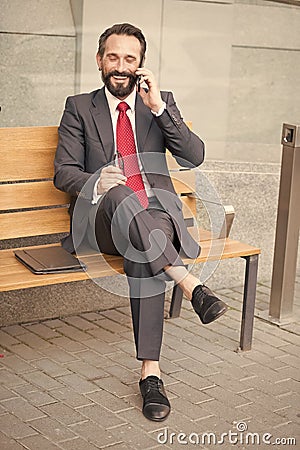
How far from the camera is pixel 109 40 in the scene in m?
4.56

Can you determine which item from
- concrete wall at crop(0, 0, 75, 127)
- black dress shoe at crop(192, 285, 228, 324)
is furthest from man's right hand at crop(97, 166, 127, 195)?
concrete wall at crop(0, 0, 75, 127)

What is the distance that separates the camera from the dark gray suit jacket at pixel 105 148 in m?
4.48

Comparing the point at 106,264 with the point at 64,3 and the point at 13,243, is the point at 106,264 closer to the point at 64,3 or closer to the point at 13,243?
the point at 13,243

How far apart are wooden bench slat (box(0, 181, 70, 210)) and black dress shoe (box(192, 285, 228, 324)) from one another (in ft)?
3.13

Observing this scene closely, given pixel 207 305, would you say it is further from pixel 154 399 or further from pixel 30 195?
pixel 30 195

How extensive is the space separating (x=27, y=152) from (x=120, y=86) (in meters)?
0.56

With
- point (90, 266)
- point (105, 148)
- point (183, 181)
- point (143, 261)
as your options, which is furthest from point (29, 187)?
point (183, 181)

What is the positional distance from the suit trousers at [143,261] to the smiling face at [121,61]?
59 cm

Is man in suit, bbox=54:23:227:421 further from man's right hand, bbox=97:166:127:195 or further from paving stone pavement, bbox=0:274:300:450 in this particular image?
paving stone pavement, bbox=0:274:300:450

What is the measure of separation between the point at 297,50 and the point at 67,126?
2.07 m

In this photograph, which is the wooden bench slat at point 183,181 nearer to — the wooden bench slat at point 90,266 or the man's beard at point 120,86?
the wooden bench slat at point 90,266

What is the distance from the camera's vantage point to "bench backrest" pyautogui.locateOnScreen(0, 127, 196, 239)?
4551 millimetres

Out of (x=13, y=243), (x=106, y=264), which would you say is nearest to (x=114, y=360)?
(x=106, y=264)

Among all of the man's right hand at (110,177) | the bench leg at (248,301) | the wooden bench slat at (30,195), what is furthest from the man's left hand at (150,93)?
the bench leg at (248,301)
